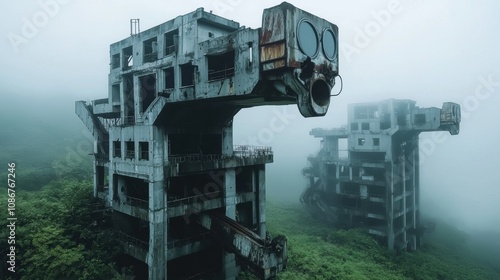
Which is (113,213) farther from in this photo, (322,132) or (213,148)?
(322,132)

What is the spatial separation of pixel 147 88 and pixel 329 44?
1706 centimetres

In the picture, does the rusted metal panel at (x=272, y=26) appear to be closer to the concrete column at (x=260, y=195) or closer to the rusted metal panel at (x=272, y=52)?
the rusted metal panel at (x=272, y=52)

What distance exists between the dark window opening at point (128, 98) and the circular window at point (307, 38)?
59.6ft

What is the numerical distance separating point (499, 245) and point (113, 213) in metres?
75.6

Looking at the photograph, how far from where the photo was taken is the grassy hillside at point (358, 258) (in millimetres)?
36287

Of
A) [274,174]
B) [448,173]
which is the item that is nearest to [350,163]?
[274,174]

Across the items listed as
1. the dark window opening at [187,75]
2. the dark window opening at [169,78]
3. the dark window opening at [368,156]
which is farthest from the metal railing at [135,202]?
the dark window opening at [368,156]

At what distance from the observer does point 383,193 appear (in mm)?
56406

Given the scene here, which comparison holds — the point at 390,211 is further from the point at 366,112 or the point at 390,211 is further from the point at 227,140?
the point at 227,140

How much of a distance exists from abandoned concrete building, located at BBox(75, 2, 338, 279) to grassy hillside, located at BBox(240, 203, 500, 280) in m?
9.47

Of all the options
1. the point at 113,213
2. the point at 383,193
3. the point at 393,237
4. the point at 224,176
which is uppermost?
the point at 224,176

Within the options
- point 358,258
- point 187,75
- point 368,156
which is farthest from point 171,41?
point 368,156

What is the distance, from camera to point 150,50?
29.8 meters

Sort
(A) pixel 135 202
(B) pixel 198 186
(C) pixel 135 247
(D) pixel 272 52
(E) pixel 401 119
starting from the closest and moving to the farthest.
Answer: (D) pixel 272 52, (C) pixel 135 247, (A) pixel 135 202, (B) pixel 198 186, (E) pixel 401 119
